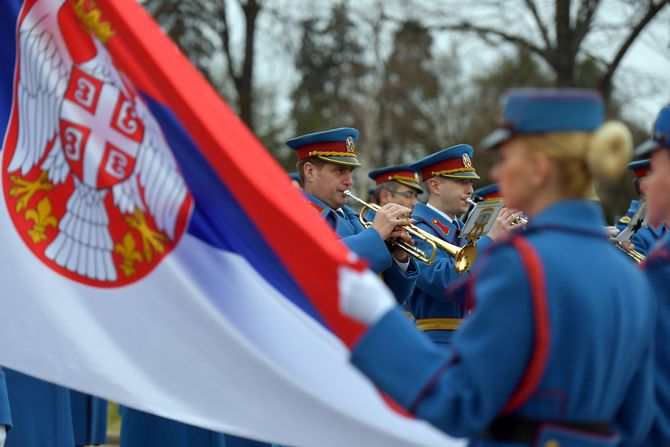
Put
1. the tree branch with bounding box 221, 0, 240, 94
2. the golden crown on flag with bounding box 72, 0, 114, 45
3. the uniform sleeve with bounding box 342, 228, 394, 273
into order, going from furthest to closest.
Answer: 1. the tree branch with bounding box 221, 0, 240, 94
2. the uniform sleeve with bounding box 342, 228, 394, 273
3. the golden crown on flag with bounding box 72, 0, 114, 45

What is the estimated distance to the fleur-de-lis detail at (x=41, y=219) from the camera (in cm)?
474

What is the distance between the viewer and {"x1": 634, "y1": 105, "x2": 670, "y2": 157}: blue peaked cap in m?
3.76

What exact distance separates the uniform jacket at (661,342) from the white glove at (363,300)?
1.06 meters

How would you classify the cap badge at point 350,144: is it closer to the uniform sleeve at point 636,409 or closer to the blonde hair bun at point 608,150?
the uniform sleeve at point 636,409

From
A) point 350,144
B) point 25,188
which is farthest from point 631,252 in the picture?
point 25,188

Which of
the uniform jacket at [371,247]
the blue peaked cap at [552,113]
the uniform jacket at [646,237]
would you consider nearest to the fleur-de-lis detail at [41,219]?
the blue peaked cap at [552,113]

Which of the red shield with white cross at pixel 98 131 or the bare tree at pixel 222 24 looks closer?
the red shield with white cross at pixel 98 131

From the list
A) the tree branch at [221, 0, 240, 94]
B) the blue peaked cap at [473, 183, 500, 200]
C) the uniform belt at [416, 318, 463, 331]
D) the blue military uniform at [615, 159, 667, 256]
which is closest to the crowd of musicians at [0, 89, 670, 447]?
the uniform belt at [416, 318, 463, 331]

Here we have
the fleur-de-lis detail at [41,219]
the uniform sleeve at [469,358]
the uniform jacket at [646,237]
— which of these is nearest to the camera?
the uniform sleeve at [469,358]

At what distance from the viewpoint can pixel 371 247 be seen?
7.05 m

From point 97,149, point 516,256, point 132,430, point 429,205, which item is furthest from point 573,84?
point 516,256

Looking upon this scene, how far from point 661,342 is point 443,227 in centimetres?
484

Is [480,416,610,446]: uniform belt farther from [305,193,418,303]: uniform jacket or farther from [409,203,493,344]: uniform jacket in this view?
[409,203,493,344]: uniform jacket

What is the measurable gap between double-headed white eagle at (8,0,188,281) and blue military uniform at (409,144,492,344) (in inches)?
147
